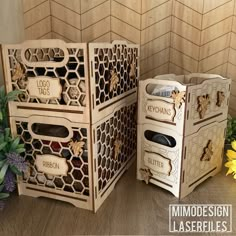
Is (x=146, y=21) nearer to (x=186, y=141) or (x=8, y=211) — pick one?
(x=186, y=141)

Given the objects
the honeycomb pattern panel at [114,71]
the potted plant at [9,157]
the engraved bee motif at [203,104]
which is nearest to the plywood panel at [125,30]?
the honeycomb pattern panel at [114,71]

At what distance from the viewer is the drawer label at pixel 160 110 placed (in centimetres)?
85

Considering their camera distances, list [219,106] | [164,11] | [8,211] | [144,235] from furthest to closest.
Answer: [164,11]
[219,106]
[8,211]
[144,235]

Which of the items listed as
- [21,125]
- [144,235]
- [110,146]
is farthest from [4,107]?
[144,235]

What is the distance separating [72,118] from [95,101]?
0.08 m

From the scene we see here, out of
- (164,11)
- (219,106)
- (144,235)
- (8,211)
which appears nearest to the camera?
(144,235)

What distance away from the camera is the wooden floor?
743 mm

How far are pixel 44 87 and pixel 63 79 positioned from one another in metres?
0.06

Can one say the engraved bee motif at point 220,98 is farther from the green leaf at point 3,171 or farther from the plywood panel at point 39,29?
the plywood panel at point 39,29

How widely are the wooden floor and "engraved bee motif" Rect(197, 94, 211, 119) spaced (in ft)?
0.94

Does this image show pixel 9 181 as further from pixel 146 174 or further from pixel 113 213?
pixel 146 174

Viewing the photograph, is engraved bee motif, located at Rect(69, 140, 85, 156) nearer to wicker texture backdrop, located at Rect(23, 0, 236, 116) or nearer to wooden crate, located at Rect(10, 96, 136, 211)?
wooden crate, located at Rect(10, 96, 136, 211)

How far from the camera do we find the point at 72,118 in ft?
2.52

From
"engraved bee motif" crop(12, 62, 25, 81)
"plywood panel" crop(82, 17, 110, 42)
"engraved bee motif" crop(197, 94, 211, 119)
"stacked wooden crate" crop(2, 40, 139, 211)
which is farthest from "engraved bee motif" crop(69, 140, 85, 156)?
"plywood panel" crop(82, 17, 110, 42)
